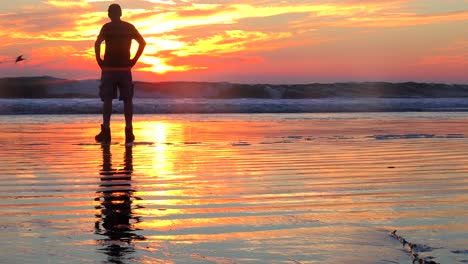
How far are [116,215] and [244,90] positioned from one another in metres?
42.6

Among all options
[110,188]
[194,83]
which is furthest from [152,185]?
[194,83]

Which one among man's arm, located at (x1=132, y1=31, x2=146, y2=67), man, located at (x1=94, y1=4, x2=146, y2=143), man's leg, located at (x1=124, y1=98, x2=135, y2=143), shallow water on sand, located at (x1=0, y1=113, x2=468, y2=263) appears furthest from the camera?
man's arm, located at (x1=132, y1=31, x2=146, y2=67)

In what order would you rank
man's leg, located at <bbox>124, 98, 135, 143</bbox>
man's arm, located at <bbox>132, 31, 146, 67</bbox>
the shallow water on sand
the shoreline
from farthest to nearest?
1. the shoreline
2. man's arm, located at <bbox>132, 31, 146, 67</bbox>
3. man's leg, located at <bbox>124, 98, 135, 143</bbox>
4. the shallow water on sand

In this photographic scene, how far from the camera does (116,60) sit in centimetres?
1180

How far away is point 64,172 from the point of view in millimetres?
6652

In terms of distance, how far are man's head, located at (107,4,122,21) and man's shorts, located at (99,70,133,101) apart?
33.0 inches

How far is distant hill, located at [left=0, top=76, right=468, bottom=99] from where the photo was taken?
4406cm

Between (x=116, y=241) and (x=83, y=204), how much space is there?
1.29 metres

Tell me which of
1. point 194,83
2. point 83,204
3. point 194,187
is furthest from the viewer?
point 194,83

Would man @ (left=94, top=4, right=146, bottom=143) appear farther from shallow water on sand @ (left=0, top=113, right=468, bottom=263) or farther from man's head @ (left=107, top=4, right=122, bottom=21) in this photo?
shallow water on sand @ (left=0, top=113, right=468, bottom=263)

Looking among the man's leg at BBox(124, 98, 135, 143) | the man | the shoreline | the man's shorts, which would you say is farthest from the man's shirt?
the shoreline

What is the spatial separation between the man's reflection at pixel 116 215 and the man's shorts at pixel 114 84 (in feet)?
16.5

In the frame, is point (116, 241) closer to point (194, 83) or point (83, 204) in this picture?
point (83, 204)

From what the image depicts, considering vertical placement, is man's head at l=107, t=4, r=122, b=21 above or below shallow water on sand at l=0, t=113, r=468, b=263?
above
